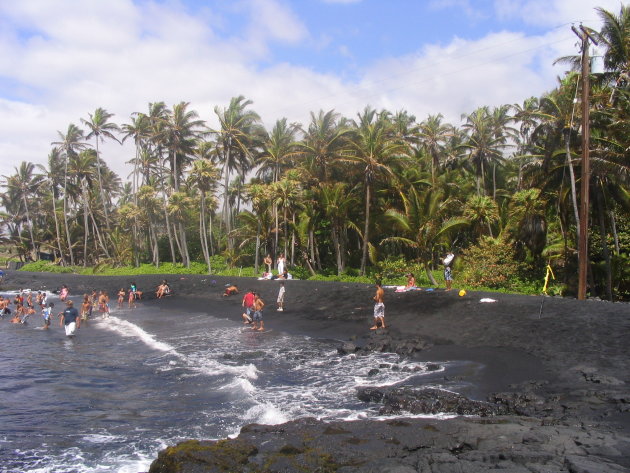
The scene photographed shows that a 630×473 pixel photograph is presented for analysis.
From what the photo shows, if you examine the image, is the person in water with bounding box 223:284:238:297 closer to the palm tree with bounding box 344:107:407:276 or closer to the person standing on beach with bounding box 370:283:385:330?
the palm tree with bounding box 344:107:407:276

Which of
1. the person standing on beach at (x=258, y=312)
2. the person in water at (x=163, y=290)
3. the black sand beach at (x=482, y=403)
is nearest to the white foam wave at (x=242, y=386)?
the black sand beach at (x=482, y=403)

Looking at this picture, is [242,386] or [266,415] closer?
[266,415]

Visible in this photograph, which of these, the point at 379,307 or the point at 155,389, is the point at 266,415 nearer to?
the point at 155,389

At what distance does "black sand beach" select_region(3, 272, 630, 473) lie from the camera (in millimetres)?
5836

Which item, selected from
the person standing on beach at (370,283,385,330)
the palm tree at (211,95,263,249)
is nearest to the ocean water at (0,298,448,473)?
the person standing on beach at (370,283,385,330)

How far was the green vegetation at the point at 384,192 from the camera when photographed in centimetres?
1945

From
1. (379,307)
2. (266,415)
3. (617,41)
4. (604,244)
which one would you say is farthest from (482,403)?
(617,41)

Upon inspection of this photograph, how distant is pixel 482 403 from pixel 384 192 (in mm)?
21881

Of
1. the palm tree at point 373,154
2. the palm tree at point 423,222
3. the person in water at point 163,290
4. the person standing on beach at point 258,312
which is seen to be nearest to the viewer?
the person standing on beach at point 258,312

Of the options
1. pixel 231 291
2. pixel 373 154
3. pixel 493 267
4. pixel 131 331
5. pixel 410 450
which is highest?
pixel 373 154

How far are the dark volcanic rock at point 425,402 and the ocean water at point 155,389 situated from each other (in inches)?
12.3

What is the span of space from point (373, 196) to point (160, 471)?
2457 centimetres

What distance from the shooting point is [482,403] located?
8516 mm

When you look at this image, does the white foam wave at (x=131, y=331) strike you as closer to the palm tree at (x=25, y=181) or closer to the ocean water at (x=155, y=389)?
the ocean water at (x=155, y=389)
